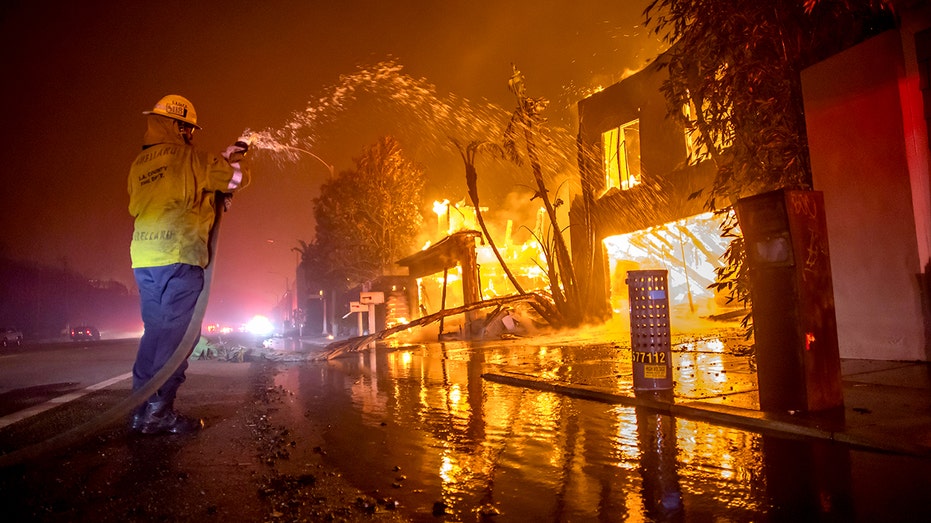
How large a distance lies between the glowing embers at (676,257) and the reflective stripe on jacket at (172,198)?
15403 mm

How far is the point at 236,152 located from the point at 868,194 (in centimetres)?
683

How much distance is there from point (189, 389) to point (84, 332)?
→ 4878 centimetres

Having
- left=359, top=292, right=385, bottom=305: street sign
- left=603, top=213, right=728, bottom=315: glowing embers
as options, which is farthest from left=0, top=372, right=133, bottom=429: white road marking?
left=603, top=213, right=728, bottom=315: glowing embers

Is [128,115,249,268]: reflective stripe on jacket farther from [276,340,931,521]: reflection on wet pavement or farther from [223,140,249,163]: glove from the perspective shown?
[276,340,931,521]: reflection on wet pavement

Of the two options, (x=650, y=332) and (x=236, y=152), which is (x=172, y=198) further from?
(x=650, y=332)

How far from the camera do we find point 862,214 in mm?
6938

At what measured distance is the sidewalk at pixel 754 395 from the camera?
3.93 meters

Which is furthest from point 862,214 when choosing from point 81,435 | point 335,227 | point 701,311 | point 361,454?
point 335,227

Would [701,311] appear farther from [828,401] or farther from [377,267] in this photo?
[377,267]

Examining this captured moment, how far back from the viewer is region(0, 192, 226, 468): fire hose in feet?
11.5

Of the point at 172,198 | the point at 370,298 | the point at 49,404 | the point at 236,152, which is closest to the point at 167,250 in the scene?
the point at 172,198

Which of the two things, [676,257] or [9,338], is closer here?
[676,257]

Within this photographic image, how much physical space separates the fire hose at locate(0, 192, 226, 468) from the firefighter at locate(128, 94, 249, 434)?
7 centimetres

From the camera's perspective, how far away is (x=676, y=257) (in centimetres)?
1981
